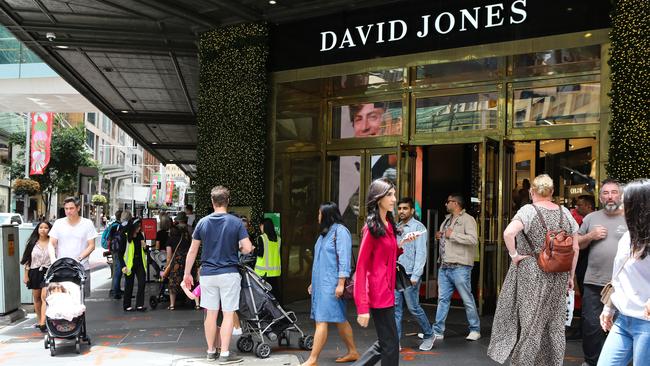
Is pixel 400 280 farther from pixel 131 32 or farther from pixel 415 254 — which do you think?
pixel 131 32

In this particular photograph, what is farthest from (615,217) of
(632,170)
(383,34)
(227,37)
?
(227,37)

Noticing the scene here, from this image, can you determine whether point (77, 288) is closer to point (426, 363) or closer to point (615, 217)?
point (426, 363)

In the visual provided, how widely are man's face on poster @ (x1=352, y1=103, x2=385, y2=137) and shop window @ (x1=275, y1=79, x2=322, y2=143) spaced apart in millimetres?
775

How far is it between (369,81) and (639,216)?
778 cm

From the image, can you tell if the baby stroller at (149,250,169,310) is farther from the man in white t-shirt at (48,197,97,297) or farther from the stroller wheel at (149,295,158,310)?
the man in white t-shirt at (48,197,97,297)

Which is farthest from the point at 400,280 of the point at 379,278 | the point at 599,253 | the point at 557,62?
the point at 557,62

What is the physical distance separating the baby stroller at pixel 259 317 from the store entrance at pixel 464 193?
401 cm

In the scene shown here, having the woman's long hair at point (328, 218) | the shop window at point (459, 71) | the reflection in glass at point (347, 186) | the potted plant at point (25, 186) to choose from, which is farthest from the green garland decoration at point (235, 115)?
the potted plant at point (25, 186)

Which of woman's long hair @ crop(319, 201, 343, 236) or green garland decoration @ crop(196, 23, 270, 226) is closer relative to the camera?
woman's long hair @ crop(319, 201, 343, 236)

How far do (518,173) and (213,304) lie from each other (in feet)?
20.4

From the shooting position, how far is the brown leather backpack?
514cm

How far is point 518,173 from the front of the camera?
416 inches

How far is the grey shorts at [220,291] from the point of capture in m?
6.53

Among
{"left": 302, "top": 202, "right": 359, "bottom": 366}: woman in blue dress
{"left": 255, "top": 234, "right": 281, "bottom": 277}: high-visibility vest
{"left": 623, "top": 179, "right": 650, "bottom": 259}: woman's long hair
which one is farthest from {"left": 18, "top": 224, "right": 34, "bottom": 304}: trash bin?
{"left": 623, "top": 179, "right": 650, "bottom": 259}: woman's long hair
